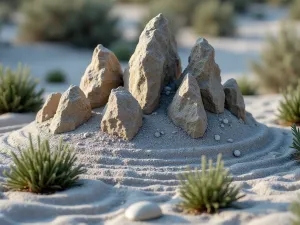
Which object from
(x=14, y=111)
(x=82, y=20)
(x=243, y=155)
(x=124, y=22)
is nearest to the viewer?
(x=243, y=155)

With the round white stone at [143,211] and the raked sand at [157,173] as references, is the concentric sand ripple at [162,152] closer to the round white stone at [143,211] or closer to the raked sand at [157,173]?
the raked sand at [157,173]

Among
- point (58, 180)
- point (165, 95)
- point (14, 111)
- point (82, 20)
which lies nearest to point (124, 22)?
point (82, 20)

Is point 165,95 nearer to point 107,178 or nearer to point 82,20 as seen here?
point 107,178

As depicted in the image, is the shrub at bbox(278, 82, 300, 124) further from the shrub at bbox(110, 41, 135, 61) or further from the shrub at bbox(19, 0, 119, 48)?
the shrub at bbox(19, 0, 119, 48)

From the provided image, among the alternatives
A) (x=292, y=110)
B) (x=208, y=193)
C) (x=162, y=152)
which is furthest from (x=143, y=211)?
(x=292, y=110)

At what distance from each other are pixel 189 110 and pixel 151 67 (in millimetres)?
612

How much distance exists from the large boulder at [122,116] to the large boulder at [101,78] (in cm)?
59

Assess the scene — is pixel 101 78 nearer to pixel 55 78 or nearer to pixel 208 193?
pixel 208 193

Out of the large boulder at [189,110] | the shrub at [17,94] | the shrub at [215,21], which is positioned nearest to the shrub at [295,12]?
the shrub at [215,21]

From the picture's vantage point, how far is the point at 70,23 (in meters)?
17.2

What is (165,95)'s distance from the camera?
239 inches

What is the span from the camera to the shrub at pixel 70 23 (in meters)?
17.2

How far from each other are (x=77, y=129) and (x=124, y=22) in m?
17.5

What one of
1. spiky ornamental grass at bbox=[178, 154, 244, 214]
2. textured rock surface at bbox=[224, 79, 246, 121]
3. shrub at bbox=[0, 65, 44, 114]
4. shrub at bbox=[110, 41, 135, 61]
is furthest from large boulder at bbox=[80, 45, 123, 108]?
shrub at bbox=[110, 41, 135, 61]
